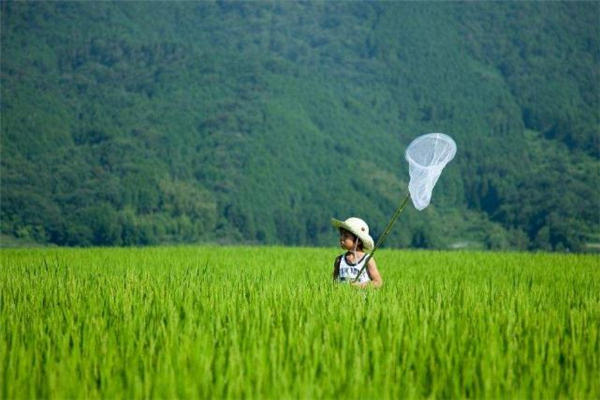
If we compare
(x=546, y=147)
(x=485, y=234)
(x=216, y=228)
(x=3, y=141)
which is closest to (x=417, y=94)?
(x=546, y=147)

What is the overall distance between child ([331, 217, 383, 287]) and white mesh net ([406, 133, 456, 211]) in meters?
0.80

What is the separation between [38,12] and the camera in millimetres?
135375

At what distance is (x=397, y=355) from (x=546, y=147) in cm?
11807

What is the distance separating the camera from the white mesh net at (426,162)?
4988mm

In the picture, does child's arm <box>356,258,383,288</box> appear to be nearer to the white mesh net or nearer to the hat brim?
the hat brim

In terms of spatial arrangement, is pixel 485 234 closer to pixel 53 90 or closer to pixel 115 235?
pixel 115 235

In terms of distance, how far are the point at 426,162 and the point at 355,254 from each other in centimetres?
120

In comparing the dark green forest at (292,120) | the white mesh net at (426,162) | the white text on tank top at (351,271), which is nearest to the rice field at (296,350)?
the white mesh net at (426,162)

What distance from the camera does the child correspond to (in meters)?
5.78

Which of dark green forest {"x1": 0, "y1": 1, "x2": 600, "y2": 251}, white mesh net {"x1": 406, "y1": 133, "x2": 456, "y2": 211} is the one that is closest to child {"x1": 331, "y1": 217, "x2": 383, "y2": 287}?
white mesh net {"x1": 406, "y1": 133, "x2": 456, "y2": 211}

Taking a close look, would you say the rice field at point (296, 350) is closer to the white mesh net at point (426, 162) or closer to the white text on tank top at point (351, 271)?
the white mesh net at point (426, 162)

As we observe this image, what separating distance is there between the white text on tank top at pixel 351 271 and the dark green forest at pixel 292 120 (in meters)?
70.8

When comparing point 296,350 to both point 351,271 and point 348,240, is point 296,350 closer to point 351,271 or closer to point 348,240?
point 348,240

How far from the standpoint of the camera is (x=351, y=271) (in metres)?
6.05
